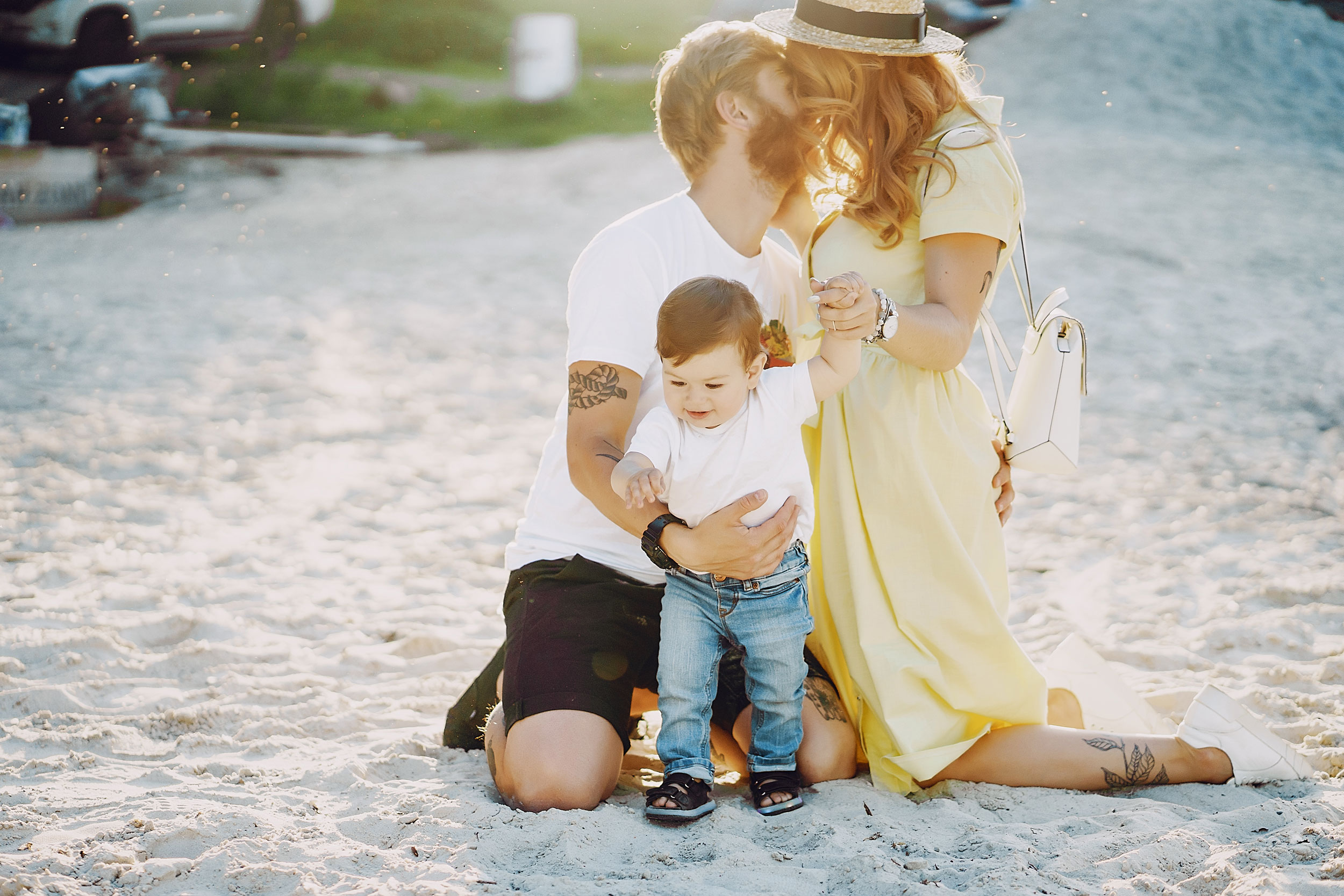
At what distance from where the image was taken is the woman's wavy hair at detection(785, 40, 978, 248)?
2.49 m

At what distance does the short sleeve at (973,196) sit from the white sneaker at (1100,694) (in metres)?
1.20

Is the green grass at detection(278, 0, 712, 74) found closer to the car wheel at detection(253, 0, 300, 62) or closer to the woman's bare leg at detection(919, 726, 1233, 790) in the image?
the car wheel at detection(253, 0, 300, 62)

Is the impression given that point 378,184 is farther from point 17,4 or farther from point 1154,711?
point 1154,711

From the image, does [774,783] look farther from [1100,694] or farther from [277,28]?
[277,28]

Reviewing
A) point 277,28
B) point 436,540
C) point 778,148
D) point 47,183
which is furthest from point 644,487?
point 277,28

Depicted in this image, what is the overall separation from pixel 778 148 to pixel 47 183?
10.2 m

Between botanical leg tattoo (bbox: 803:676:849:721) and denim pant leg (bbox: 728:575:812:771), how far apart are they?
0.38 feet

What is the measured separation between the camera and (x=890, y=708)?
95.5 inches

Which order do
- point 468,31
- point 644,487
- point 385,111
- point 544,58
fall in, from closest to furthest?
point 644,487
point 385,111
point 544,58
point 468,31

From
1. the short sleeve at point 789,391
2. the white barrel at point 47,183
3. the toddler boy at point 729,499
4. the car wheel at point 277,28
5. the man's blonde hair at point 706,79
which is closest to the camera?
the toddler boy at point 729,499

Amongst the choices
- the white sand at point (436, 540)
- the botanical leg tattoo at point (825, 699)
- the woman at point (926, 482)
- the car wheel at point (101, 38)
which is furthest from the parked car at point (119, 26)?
the botanical leg tattoo at point (825, 699)

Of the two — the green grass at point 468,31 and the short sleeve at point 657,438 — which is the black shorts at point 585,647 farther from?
the green grass at point 468,31

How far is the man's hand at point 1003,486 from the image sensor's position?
265cm

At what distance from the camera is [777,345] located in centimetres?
273
